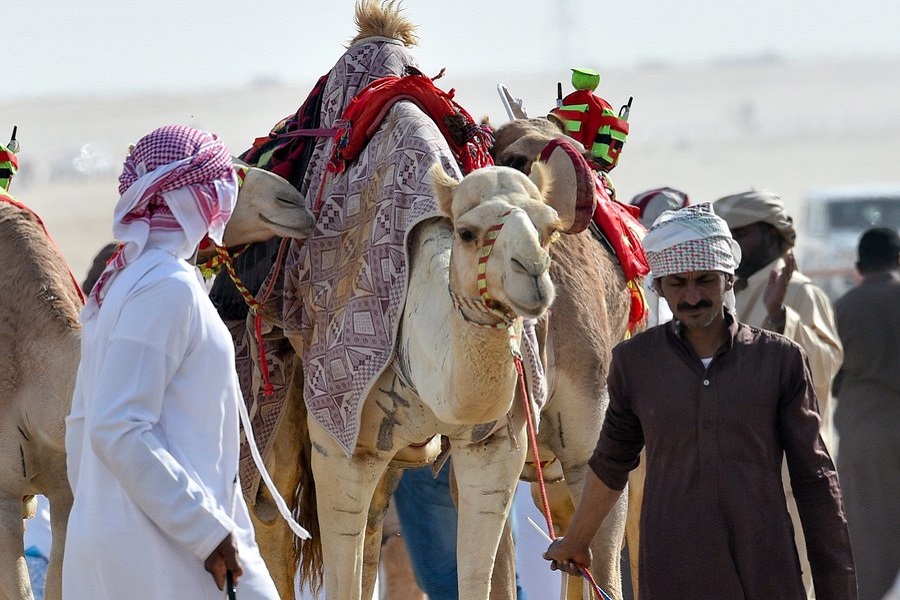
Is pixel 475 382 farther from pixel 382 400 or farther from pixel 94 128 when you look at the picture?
pixel 94 128

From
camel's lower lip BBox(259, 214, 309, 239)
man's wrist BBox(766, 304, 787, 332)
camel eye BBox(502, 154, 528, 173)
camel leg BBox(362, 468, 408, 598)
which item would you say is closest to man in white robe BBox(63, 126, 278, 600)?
camel's lower lip BBox(259, 214, 309, 239)

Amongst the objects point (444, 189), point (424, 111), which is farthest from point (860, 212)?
point (444, 189)

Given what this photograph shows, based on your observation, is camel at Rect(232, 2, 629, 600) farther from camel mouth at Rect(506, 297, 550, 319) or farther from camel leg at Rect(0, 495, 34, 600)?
camel leg at Rect(0, 495, 34, 600)

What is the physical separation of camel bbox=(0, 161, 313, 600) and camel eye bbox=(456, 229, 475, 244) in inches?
56.4

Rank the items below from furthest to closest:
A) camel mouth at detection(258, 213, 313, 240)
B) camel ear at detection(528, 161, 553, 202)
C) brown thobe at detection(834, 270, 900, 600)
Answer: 1. brown thobe at detection(834, 270, 900, 600)
2. camel mouth at detection(258, 213, 313, 240)
3. camel ear at detection(528, 161, 553, 202)

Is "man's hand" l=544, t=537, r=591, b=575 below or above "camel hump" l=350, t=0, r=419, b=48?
below

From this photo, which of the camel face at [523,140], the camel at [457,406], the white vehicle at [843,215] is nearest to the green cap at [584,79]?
the camel face at [523,140]

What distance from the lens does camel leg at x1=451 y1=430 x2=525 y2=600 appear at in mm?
5941

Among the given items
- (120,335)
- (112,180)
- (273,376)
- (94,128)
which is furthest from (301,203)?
(94,128)

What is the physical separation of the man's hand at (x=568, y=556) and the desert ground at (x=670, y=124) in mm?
36495

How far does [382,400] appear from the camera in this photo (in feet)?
19.8

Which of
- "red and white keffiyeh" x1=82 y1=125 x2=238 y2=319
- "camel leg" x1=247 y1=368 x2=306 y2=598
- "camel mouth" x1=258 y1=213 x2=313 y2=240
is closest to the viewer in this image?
"red and white keffiyeh" x1=82 y1=125 x2=238 y2=319

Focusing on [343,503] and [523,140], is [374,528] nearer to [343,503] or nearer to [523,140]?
[343,503]

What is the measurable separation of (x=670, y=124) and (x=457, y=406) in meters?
86.5
